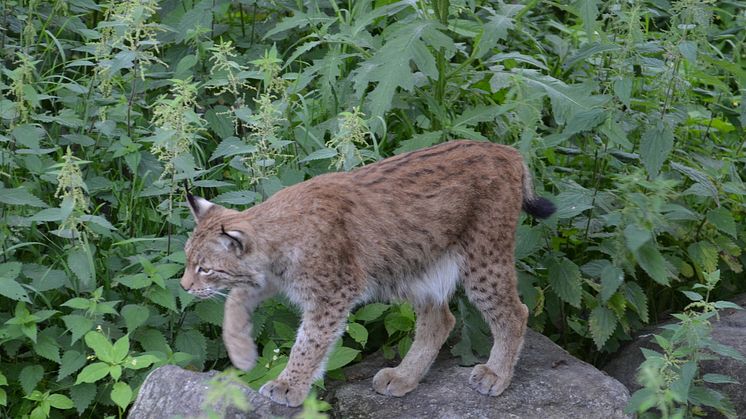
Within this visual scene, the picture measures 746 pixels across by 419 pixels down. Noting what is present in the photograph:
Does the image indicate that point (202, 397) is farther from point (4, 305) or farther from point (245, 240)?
point (4, 305)

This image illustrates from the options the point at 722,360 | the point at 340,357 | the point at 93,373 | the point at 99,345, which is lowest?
the point at 722,360

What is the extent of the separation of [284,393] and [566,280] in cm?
200

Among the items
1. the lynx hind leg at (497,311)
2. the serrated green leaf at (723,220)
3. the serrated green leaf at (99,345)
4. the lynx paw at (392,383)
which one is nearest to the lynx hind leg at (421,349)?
the lynx paw at (392,383)

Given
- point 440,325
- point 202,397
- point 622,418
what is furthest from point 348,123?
point 622,418

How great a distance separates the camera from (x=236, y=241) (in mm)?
5223

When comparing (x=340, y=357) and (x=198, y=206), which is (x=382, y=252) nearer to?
(x=340, y=357)

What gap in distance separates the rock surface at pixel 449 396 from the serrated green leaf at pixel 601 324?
0.34 m

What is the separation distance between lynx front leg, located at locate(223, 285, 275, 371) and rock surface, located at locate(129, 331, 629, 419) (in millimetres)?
214

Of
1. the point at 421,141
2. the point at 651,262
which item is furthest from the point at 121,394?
the point at 651,262

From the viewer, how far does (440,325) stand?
600cm

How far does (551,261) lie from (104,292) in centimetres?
257

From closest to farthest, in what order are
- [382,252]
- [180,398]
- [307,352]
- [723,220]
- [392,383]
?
[180,398] → [307,352] → [382,252] → [392,383] → [723,220]

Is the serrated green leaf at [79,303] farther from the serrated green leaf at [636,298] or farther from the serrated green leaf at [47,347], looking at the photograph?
the serrated green leaf at [636,298]

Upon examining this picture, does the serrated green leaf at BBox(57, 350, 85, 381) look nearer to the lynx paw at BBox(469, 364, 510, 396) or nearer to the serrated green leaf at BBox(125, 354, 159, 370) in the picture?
the serrated green leaf at BBox(125, 354, 159, 370)
